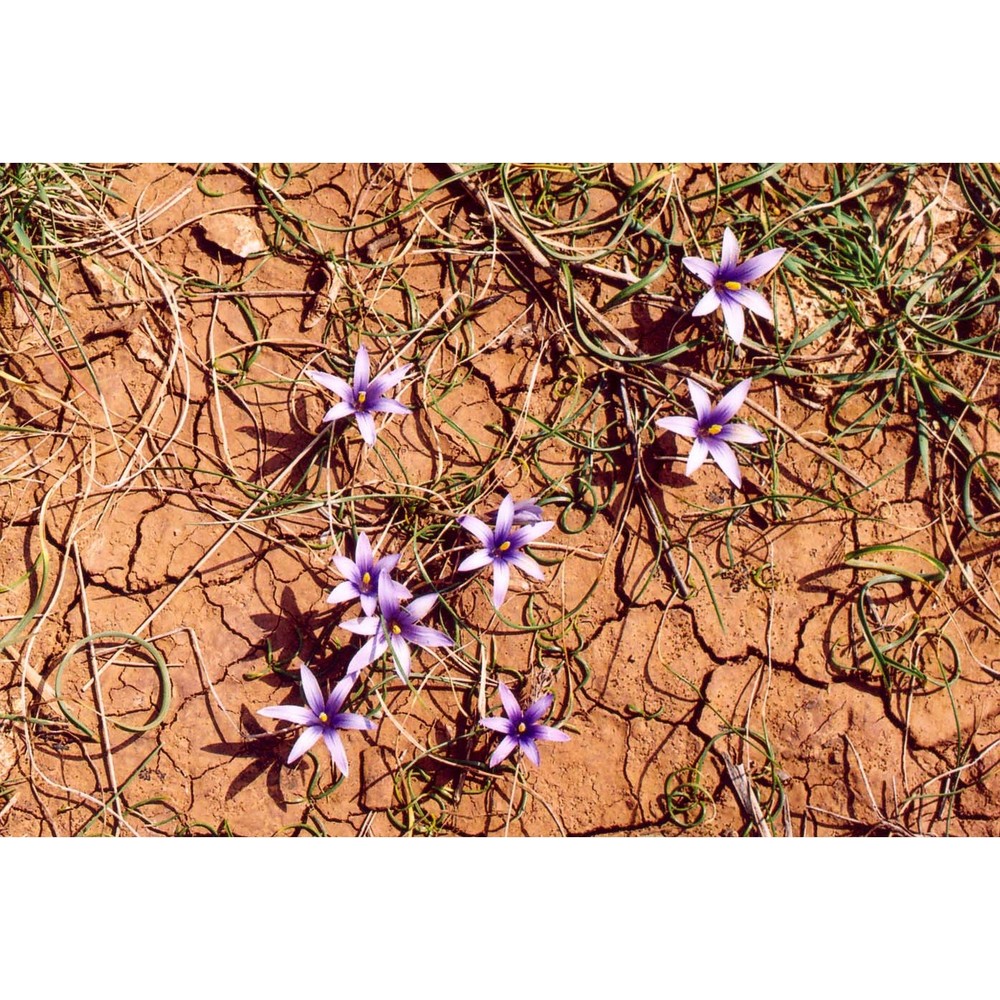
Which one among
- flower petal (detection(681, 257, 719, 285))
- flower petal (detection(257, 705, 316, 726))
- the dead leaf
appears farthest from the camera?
the dead leaf

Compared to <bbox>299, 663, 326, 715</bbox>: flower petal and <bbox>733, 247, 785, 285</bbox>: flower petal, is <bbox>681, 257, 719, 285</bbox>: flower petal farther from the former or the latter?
<bbox>299, 663, 326, 715</bbox>: flower petal

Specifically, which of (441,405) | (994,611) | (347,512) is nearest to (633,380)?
(441,405)

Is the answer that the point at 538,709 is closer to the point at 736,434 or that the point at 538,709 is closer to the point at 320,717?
the point at 320,717

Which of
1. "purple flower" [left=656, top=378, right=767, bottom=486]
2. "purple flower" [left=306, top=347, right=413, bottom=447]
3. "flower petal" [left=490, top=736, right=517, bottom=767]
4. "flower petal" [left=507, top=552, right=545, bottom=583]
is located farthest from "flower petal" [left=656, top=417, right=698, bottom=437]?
"flower petal" [left=490, top=736, right=517, bottom=767]

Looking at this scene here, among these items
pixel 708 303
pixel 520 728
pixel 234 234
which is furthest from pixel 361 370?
pixel 520 728

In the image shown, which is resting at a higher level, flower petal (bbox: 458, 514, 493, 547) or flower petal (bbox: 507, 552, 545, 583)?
flower petal (bbox: 458, 514, 493, 547)

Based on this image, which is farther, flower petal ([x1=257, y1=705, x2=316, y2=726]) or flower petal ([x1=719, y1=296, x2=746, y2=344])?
flower petal ([x1=719, y1=296, x2=746, y2=344])
